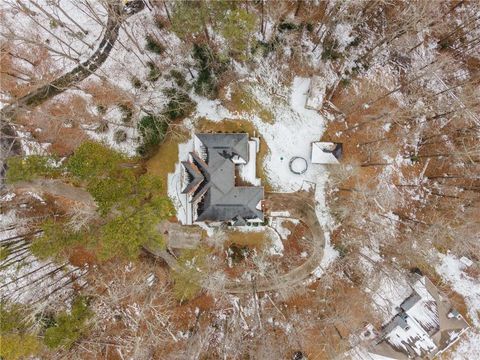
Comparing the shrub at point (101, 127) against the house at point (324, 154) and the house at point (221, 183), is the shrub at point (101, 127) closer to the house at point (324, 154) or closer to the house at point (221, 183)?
the house at point (221, 183)

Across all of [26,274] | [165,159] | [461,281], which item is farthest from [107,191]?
[461,281]

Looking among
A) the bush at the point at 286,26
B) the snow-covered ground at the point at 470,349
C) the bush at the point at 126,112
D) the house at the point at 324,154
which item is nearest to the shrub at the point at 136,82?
the bush at the point at 126,112

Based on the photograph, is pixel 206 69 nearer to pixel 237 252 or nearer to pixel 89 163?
pixel 89 163

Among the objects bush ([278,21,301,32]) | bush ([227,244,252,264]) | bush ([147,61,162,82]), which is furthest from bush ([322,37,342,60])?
bush ([227,244,252,264])

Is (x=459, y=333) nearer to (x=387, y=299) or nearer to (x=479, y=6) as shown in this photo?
(x=387, y=299)

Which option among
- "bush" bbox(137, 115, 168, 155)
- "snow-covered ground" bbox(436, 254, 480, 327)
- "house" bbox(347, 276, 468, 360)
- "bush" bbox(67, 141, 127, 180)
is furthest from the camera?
"snow-covered ground" bbox(436, 254, 480, 327)

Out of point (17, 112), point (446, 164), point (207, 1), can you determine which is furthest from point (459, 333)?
point (17, 112)

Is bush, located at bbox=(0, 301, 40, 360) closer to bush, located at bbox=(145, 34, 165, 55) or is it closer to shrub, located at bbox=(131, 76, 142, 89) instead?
shrub, located at bbox=(131, 76, 142, 89)
